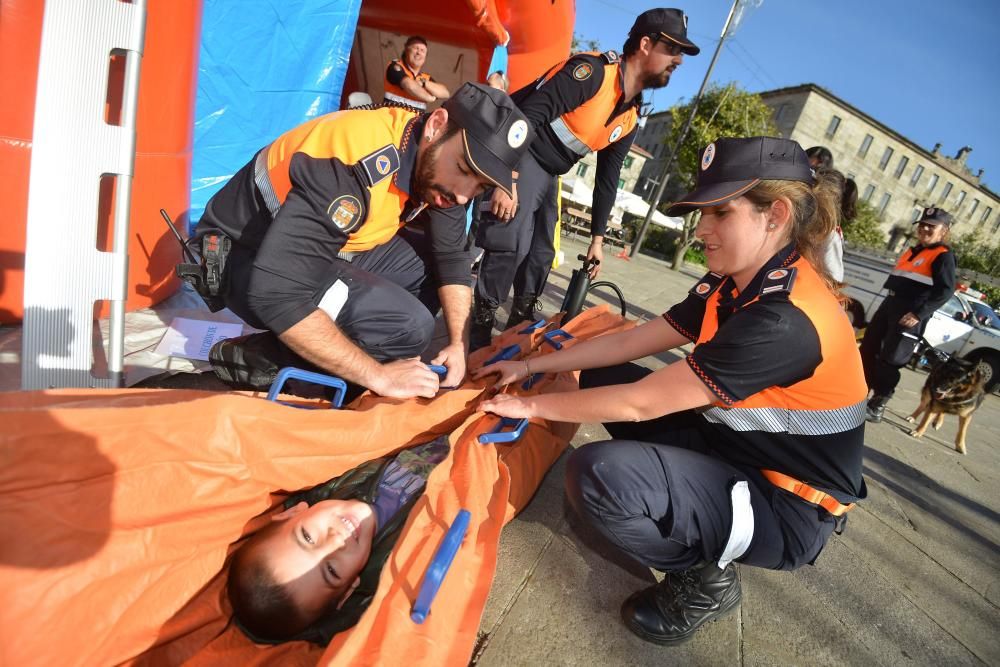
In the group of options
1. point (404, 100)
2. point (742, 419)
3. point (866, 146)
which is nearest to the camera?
point (742, 419)

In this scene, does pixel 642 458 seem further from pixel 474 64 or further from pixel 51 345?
pixel 474 64

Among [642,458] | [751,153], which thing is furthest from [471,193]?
[642,458]

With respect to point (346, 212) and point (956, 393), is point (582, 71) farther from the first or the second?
point (956, 393)

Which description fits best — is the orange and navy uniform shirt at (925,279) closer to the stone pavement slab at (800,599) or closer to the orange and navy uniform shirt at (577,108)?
the stone pavement slab at (800,599)

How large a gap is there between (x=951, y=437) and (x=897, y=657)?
14.4ft

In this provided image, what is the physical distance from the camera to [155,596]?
1.18 m

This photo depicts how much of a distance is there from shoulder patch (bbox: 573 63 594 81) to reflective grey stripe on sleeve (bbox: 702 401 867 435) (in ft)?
6.61

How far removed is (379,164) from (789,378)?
1.50 m

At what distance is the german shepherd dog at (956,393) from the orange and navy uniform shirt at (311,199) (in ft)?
17.1

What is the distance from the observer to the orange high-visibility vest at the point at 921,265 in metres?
4.02

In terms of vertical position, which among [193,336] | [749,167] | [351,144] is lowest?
[193,336]

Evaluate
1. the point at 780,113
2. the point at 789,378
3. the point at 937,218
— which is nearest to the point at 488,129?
the point at 789,378

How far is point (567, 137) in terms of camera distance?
278 centimetres

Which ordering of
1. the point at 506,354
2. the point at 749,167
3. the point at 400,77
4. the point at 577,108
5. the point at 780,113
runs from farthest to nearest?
the point at 780,113 < the point at 400,77 < the point at 577,108 < the point at 506,354 < the point at 749,167
